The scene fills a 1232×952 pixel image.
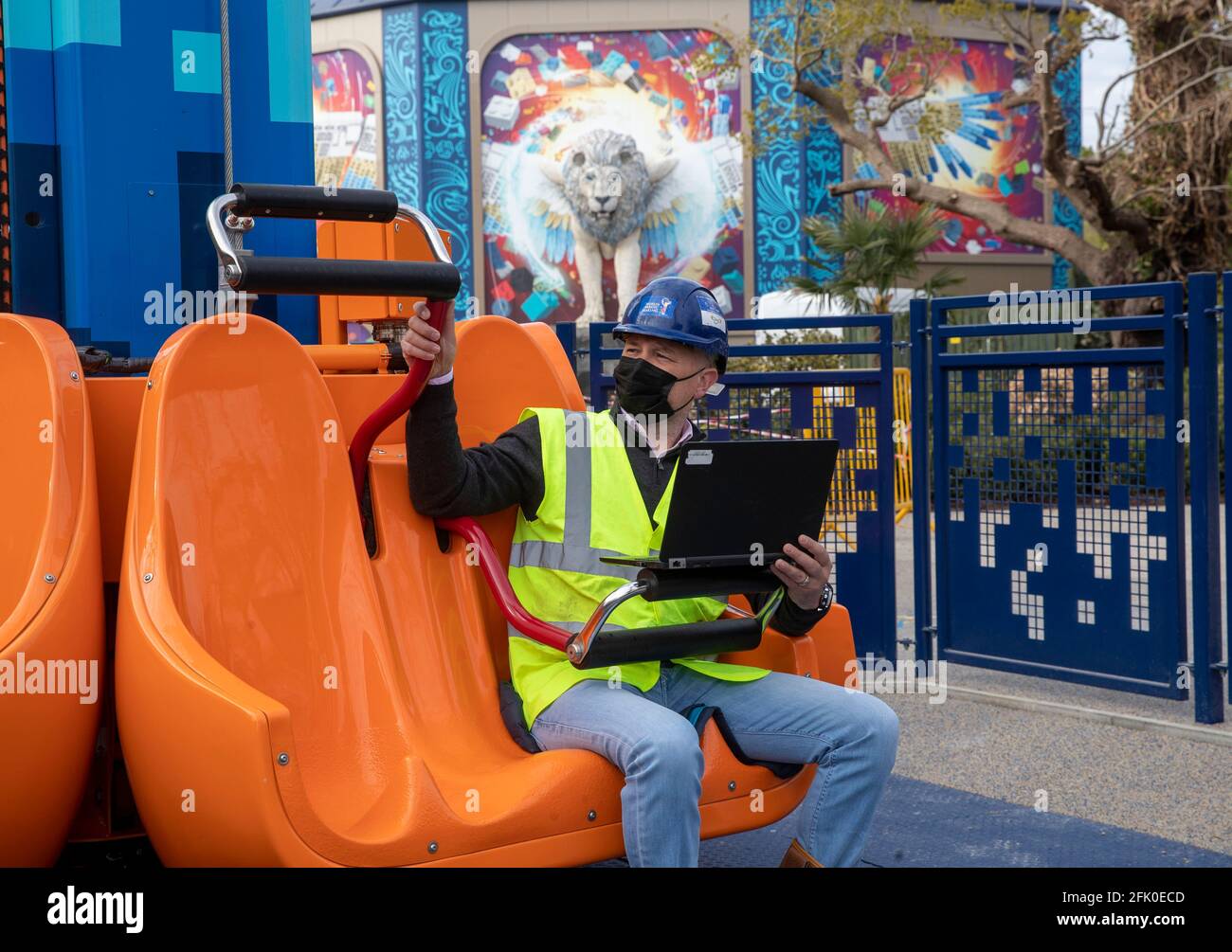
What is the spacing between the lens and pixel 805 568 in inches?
127

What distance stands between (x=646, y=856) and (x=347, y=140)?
80.2 ft

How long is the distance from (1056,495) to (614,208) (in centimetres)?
1894

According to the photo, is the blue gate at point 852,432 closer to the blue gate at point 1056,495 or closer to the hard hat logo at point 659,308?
the blue gate at point 1056,495

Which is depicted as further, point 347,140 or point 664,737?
point 347,140

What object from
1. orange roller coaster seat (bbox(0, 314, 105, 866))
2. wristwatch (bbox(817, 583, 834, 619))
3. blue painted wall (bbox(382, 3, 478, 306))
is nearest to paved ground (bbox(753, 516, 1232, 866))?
wristwatch (bbox(817, 583, 834, 619))

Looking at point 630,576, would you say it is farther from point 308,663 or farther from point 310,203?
point 310,203

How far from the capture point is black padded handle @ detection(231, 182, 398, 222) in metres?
3.01

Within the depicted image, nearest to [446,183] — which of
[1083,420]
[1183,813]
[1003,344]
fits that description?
[1003,344]

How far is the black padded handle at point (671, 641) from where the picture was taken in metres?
3.06

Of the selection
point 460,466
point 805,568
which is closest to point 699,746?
point 805,568

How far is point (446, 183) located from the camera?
24.7 meters

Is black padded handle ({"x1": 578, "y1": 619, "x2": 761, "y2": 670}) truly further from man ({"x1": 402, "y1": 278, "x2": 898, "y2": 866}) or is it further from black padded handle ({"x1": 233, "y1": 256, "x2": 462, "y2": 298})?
black padded handle ({"x1": 233, "y1": 256, "x2": 462, "y2": 298})

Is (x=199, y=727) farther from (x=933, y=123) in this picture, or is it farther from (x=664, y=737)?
(x=933, y=123)

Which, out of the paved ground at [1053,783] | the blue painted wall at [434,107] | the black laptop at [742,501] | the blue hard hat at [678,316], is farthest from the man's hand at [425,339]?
the blue painted wall at [434,107]
